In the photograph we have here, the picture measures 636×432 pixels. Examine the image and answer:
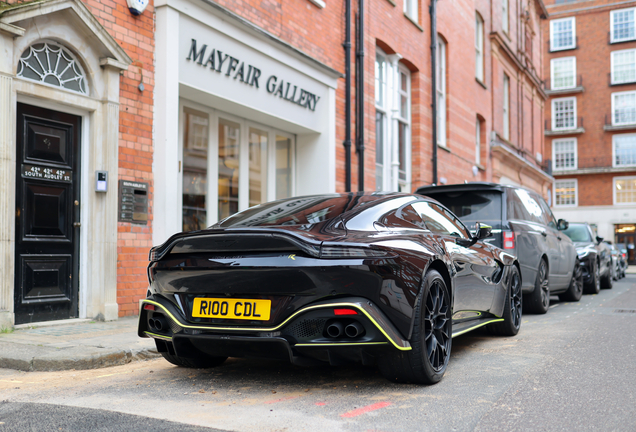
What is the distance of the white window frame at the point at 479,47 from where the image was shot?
23172 mm

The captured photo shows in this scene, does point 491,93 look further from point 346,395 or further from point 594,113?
point 594,113

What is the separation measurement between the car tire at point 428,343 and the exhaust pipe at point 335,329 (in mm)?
466

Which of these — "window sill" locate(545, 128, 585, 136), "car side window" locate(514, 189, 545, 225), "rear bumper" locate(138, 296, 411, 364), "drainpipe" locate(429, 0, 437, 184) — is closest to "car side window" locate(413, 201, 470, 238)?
"rear bumper" locate(138, 296, 411, 364)

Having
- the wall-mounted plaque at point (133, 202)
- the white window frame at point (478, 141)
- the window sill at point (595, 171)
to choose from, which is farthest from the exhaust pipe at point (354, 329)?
the window sill at point (595, 171)

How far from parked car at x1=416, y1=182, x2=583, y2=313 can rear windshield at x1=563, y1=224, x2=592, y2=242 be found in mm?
4764

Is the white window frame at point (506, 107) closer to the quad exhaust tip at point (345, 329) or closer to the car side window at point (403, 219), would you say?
the car side window at point (403, 219)

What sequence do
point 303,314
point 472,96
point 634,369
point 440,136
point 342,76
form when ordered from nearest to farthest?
point 303,314 → point 634,369 → point 342,76 → point 440,136 → point 472,96

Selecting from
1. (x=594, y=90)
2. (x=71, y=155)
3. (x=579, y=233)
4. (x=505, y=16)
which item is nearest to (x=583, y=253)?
(x=579, y=233)

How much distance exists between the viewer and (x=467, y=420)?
10.7 ft

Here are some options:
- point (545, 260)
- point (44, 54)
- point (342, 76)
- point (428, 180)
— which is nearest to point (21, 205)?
point (44, 54)

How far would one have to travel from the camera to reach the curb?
4.82 meters

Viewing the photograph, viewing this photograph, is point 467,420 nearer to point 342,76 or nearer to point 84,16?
point 84,16

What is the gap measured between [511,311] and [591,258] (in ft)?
24.0

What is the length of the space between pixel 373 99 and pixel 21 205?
931 cm
